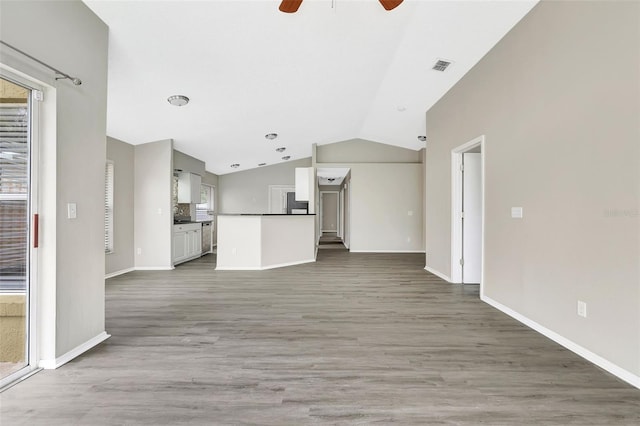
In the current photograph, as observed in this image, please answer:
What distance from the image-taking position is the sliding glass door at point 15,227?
1942 mm

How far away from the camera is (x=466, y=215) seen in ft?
14.8

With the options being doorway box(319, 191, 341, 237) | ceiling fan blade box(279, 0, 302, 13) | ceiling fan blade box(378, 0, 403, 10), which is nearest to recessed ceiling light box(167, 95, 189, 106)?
ceiling fan blade box(279, 0, 302, 13)

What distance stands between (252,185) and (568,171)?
897cm

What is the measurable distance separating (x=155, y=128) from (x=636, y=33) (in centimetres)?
579

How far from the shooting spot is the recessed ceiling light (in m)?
4.02

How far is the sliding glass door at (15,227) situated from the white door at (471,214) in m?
4.88

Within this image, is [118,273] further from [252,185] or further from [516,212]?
[516,212]

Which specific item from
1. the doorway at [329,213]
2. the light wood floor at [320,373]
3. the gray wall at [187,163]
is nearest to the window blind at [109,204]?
the gray wall at [187,163]

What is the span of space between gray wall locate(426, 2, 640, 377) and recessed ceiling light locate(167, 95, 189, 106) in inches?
156

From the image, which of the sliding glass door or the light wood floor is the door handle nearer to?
the sliding glass door

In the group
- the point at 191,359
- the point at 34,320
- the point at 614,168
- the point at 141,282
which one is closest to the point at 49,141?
the point at 34,320

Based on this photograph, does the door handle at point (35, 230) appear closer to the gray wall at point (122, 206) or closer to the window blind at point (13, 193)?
the window blind at point (13, 193)

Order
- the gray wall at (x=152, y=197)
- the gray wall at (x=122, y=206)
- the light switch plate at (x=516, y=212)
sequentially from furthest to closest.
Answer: the gray wall at (x=152, y=197) → the gray wall at (x=122, y=206) → the light switch plate at (x=516, y=212)

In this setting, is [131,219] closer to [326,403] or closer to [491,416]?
[326,403]
